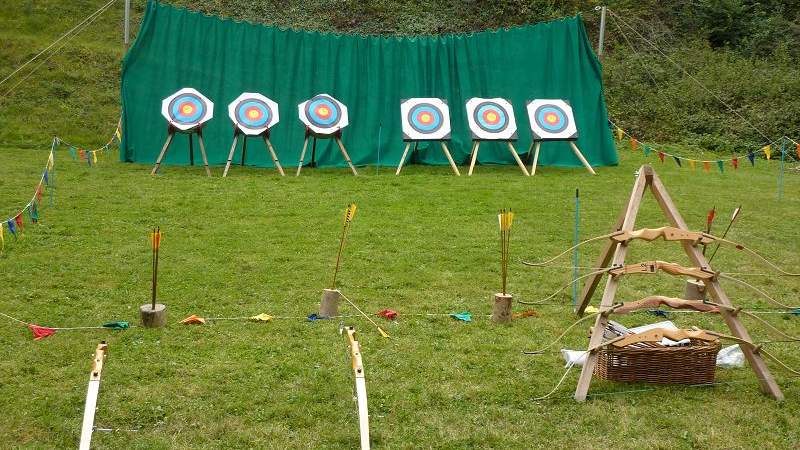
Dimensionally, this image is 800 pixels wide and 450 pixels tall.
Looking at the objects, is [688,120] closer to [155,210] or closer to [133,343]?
[155,210]

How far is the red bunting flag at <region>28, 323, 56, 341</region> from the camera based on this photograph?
14.9 ft

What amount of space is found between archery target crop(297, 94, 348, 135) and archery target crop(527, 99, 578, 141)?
2476 millimetres

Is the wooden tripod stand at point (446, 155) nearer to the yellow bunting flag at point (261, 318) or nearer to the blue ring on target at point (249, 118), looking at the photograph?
the blue ring on target at point (249, 118)

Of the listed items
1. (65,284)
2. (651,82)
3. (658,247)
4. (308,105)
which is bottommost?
(65,284)

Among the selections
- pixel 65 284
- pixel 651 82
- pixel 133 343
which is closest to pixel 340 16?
pixel 651 82

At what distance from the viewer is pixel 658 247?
6.96 metres

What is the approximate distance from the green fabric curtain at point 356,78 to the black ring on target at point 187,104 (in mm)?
306

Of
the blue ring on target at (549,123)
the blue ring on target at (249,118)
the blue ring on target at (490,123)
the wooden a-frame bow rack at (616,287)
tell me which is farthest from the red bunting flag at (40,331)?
the blue ring on target at (549,123)

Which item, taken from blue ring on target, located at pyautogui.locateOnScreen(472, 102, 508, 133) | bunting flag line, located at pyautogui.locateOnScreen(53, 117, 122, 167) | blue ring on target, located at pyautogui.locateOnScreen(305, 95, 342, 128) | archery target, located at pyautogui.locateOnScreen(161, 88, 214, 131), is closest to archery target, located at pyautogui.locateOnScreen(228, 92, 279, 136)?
archery target, located at pyautogui.locateOnScreen(161, 88, 214, 131)

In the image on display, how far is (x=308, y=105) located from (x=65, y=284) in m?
5.84

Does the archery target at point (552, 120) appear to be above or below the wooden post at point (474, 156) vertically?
above

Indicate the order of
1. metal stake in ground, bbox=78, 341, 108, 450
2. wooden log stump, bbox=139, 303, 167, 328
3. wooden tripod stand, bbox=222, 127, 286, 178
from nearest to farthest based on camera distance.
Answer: metal stake in ground, bbox=78, 341, 108, 450
wooden log stump, bbox=139, 303, 167, 328
wooden tripod stand, bbox=222, 127, 286, 178

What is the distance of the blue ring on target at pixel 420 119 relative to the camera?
1112 cm

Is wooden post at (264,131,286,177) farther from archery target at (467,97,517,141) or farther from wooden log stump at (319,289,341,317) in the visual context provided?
wooden log stump at (319,289,341,317)
